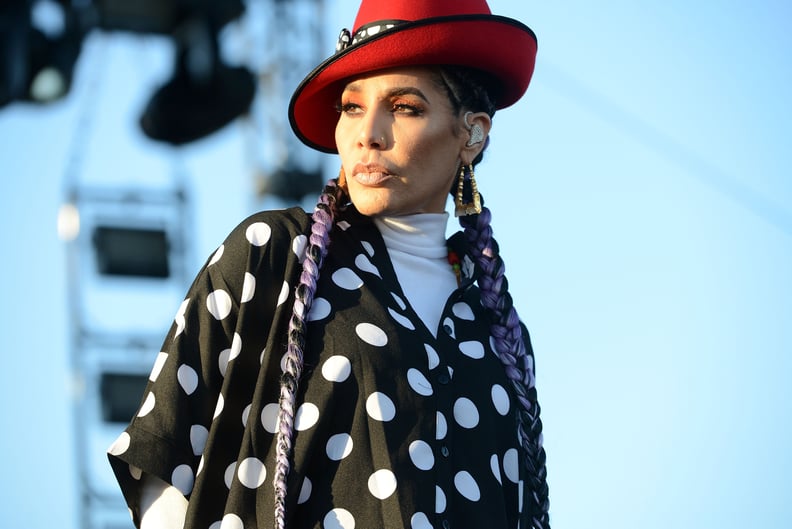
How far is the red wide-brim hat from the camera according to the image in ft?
8.91

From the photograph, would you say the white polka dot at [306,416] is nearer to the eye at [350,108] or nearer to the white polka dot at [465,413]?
the white polka dot at [465,413]

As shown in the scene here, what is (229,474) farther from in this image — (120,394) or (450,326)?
(120,394)

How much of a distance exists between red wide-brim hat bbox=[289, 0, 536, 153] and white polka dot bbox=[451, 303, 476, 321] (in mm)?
440

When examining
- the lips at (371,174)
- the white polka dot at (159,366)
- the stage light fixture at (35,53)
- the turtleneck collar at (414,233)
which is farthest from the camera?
the stage light fixture at (35,53)

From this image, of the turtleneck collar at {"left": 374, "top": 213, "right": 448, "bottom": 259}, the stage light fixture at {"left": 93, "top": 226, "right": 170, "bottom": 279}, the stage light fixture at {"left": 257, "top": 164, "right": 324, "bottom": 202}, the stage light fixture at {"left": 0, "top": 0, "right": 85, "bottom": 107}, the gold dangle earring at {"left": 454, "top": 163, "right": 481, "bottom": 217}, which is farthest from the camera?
the stage light fixture at {"left": 257, "top": 164, "right": 324, "bottom": 202}

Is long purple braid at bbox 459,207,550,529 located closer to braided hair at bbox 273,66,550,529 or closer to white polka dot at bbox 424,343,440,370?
braided hair at bbox 273,66,550,529

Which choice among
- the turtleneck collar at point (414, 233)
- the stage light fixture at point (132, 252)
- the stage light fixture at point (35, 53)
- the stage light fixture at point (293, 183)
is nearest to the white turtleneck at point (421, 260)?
the turtleneck collar at point (414, 233)

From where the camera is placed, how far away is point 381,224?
2.79 meters

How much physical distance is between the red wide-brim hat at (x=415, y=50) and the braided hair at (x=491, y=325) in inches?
1.9

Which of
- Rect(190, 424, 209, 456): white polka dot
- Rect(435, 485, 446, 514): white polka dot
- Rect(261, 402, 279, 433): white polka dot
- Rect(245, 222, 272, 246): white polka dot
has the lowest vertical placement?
Rect(435, 485, 446, 514): white polka dot

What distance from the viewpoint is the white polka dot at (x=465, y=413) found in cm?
258

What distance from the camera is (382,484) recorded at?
7.80 feet

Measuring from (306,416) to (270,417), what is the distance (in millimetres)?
64

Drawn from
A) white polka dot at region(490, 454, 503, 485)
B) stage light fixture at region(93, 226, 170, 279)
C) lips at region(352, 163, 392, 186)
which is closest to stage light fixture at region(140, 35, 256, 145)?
stage light fixture at region(93, 226, 170, 279)
